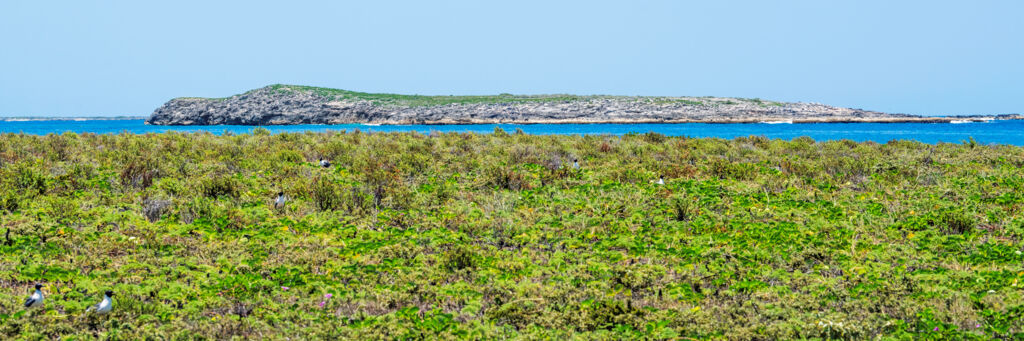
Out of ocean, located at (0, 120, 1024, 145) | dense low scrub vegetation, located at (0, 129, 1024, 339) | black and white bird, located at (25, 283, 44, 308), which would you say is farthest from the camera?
ocean, located at (0, 120, 1024, 145)

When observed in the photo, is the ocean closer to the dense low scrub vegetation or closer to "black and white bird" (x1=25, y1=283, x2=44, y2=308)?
the dense low scrub vegetation

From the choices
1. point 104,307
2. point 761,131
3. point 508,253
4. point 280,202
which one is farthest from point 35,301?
point 761,131

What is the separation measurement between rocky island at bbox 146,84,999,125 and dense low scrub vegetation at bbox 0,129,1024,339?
110m

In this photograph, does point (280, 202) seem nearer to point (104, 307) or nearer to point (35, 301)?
point (35, 301)

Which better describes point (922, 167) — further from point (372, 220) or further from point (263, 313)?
point (263, 313)

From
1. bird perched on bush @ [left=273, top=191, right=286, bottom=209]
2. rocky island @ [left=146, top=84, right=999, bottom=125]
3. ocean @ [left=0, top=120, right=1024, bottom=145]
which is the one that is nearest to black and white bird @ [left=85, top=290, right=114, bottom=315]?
bird perched on bush @ [left=273, top=191, right=286, bottom=209]

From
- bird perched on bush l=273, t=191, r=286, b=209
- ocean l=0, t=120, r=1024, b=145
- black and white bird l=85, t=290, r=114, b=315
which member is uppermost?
bird perched on bush l=273, t=191, r=286, b=209

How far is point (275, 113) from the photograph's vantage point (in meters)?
137

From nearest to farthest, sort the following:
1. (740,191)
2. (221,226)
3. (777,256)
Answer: (777,256), (221,226), (740,191)

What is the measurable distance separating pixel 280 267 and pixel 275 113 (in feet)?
Result: 463

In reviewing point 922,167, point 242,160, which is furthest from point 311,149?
point 922,167

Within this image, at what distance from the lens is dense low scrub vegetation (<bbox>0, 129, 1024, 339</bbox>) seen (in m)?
5.38

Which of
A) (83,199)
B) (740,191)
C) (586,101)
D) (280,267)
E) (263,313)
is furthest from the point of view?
(586,101)

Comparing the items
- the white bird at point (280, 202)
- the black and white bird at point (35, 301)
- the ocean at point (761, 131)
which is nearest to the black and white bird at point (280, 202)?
the white bird at point (280, 202)
